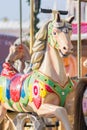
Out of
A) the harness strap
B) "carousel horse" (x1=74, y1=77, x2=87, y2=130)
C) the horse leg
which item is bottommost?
the horse leg

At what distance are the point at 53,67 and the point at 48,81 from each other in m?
0.16

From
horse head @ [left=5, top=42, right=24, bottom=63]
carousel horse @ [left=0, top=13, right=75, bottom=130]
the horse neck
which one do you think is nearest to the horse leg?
carousel horse @ [left=0, top=13, right=75, bottom=130]

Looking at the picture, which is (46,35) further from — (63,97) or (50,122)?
(50,122)

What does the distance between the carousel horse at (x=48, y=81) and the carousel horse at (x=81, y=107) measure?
2204 millimetres

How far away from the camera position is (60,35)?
3.92 m

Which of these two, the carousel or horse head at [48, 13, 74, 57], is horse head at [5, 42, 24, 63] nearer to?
the carousel

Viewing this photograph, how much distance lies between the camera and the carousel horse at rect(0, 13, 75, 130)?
387 centimetres

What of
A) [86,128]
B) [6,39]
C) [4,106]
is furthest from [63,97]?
[6,39]

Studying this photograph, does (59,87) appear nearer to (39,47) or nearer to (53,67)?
(53,67)

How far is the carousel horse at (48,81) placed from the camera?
3.87 meters

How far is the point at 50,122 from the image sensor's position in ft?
14.6

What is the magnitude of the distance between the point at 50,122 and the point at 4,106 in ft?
1.74

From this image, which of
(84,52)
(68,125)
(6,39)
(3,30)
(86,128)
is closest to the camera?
(86,128)

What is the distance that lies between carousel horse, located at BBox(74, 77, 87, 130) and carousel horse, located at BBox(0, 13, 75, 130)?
2.20 m
